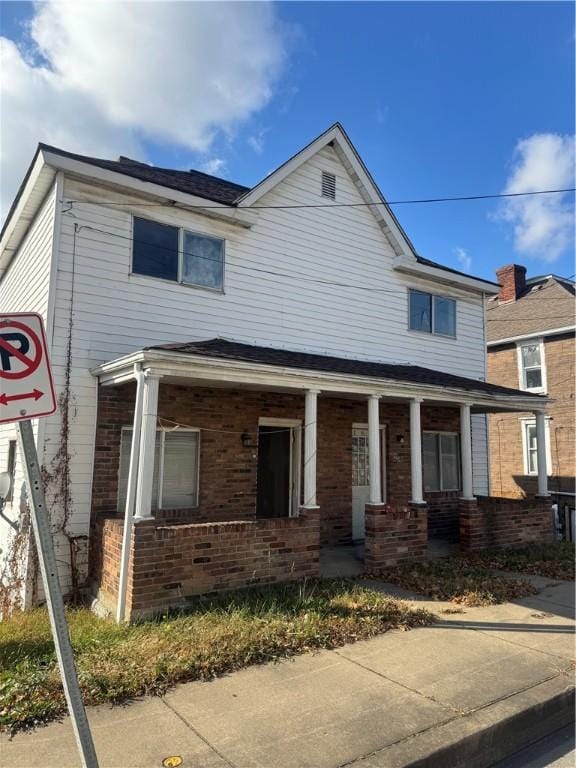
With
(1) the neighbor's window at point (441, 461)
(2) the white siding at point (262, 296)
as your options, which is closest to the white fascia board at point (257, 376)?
(2) the white siding at point (262, 296)

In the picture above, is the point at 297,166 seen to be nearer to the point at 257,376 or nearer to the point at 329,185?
the point at 329,185

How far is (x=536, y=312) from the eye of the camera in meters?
18.8

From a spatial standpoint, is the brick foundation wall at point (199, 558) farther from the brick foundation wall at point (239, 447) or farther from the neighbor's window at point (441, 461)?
the neighbor's window at point (441, 461)

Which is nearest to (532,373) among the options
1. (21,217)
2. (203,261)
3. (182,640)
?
(203,261)

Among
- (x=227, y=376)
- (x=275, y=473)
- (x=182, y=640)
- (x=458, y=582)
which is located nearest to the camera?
(x=182, y=640)

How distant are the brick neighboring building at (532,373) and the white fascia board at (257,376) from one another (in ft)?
28.9

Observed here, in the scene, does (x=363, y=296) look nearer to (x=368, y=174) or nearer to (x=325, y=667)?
(x=368, y=174)

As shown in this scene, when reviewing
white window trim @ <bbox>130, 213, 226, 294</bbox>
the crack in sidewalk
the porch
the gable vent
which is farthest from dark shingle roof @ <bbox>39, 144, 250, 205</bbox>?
the crack in sidewalk

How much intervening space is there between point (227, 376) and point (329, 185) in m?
6.04

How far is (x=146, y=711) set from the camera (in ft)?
13.0

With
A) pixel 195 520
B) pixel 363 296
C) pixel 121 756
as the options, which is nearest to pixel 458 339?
pixel 363 296

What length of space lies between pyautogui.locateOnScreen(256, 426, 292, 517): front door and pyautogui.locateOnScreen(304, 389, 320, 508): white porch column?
2180mm

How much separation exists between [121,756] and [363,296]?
30.8 ft

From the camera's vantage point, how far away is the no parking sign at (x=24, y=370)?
2666 mm
